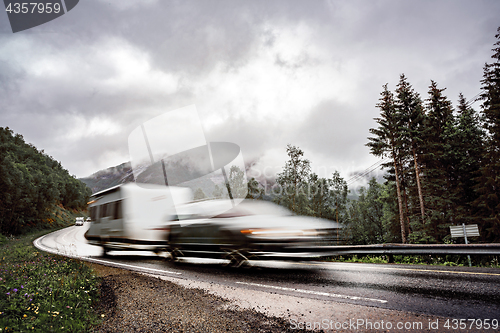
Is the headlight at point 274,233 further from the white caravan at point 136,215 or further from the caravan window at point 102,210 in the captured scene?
the caravan window at point 102,210

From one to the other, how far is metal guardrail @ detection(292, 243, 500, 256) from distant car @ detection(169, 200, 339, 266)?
27 cm

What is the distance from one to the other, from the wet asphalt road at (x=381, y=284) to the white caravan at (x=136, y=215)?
68.5 inches

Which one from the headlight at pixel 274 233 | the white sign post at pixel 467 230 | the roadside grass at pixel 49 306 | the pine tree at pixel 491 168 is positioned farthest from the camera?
the pine tree at pixel 491 168

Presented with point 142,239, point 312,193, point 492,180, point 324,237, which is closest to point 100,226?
point 142,239

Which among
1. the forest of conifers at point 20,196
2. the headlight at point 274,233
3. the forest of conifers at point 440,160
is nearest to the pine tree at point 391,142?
the forest of conifers at point 440,160

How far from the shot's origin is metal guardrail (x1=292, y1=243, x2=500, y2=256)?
19.6ft

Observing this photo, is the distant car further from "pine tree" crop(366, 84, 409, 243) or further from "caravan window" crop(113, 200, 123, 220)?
"pine tree" crop(366, 84, 409, 243)

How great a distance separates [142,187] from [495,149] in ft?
80.3

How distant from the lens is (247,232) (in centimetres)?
590

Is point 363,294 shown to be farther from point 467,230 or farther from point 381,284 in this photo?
point 467,230

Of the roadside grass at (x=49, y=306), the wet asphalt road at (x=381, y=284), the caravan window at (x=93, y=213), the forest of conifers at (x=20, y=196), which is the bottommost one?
the wet asphalt road at (x=381, y=284)

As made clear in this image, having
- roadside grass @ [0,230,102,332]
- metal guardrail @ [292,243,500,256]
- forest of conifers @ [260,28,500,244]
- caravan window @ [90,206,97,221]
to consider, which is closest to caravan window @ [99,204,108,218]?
caravan window @ [90,206,97,221]

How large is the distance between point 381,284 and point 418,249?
342 centimetres

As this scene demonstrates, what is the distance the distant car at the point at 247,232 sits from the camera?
19.1 ft
